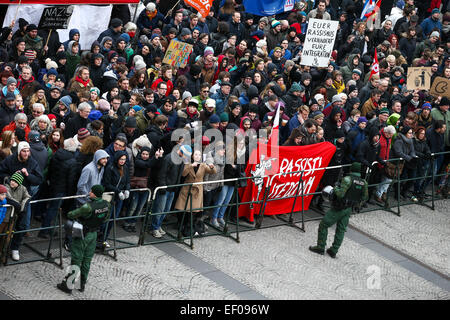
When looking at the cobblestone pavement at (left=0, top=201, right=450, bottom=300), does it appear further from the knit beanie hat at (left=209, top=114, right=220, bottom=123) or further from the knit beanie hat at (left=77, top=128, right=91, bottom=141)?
the knit beanie hat at (left=209, top=114, right=220, bottom=123)

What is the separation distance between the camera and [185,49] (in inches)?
688

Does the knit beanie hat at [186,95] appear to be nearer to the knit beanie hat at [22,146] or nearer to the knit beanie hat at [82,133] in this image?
the knit beanie hat at [82,133]

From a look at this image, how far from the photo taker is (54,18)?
1684 cm

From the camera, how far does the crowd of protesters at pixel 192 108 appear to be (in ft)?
43.0

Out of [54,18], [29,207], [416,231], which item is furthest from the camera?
[54,18]

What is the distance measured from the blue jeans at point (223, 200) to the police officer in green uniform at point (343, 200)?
5.62 ft

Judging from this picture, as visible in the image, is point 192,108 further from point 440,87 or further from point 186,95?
point 440,87

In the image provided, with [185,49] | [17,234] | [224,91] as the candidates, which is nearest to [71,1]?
[185,49]

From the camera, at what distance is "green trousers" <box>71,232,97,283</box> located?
11.5 m

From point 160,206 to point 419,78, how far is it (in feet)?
27.3

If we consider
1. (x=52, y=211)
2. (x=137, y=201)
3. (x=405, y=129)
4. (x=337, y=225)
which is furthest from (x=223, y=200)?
(x=405, y=129)

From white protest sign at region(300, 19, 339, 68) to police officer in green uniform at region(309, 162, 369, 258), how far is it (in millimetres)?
5018

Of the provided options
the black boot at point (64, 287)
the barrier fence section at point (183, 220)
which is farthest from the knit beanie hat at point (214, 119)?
the black boot at point (64, 287)

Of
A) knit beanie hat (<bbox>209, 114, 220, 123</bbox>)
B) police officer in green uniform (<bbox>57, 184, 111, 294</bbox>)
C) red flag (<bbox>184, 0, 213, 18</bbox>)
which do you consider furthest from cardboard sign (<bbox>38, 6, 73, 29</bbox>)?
police officer in green uniform (<bbox>57, 184, 111, 294</bbox>)
